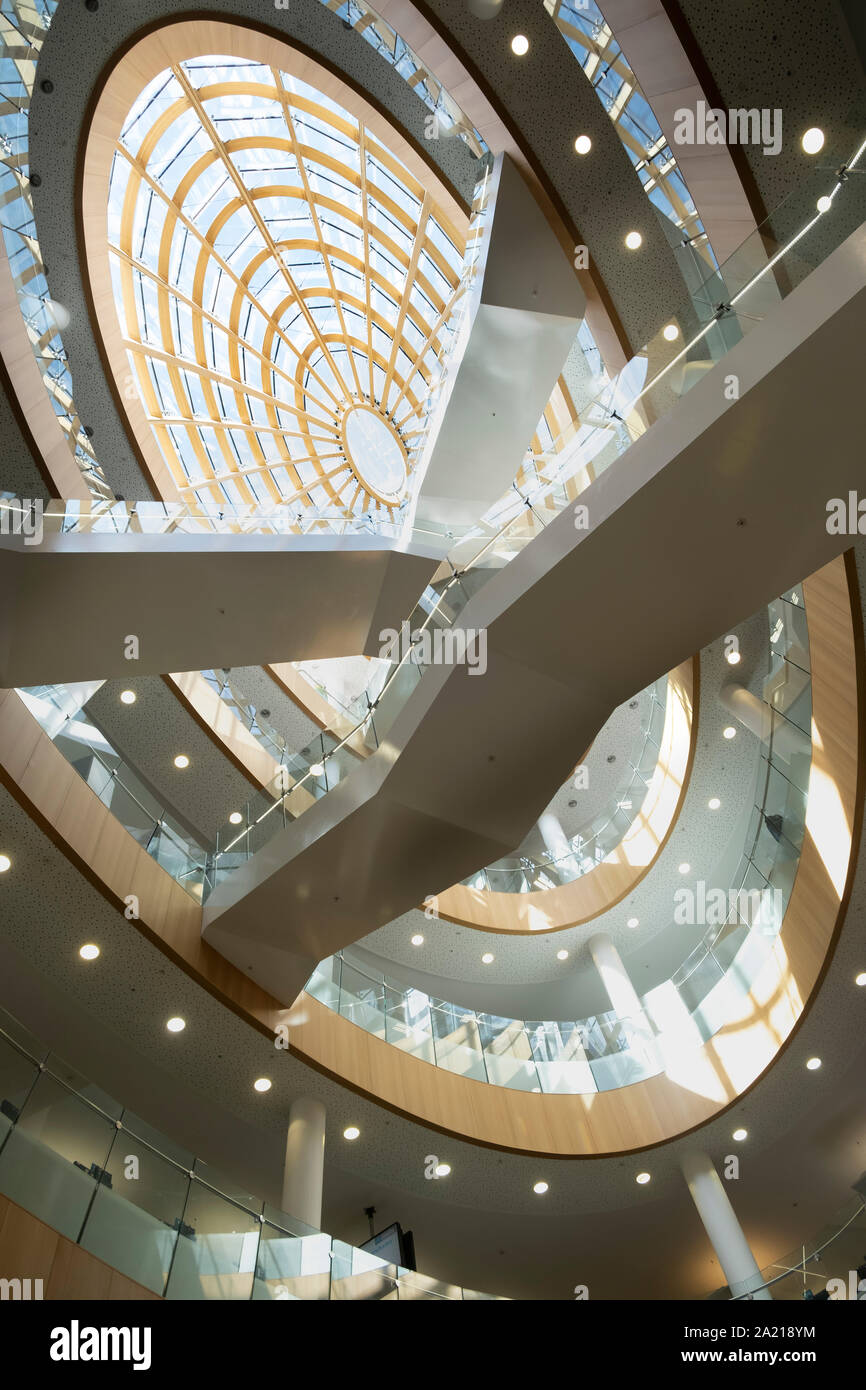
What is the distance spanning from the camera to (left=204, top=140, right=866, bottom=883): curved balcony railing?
841cm

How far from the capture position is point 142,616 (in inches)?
466

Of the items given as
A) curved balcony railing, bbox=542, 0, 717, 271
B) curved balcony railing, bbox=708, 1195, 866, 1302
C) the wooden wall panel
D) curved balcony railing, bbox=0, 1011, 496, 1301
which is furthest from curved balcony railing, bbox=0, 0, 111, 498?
curved balcony railing, bbox=708, 1195, 866, 1302

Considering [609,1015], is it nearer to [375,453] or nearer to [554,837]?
[554,837]

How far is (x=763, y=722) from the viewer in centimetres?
1483

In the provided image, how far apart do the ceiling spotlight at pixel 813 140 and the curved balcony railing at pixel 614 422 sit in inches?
87.6

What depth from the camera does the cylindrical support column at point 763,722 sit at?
13.3 meters

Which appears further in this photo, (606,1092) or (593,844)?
(593,844)

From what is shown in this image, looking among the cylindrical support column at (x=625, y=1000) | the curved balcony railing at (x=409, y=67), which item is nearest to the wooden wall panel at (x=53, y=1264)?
the cylindrical support column at (x=625, y=1000)

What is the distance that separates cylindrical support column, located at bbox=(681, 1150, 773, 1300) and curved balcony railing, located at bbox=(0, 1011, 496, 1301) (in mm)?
6008

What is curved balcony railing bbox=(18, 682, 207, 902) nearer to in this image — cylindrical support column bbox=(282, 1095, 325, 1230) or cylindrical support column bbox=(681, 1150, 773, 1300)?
cylindrical support column bbox=(282, 1095, 325, 1230)

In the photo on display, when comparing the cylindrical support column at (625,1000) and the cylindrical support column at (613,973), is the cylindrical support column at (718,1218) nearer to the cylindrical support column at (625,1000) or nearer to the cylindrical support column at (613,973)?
the cylindrical support column at (625,1000)

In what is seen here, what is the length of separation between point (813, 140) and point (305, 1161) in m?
14.1

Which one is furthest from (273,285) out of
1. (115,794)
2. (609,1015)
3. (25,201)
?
(609,1015)


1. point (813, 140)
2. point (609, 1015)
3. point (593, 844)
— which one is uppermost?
point (813, 140)
